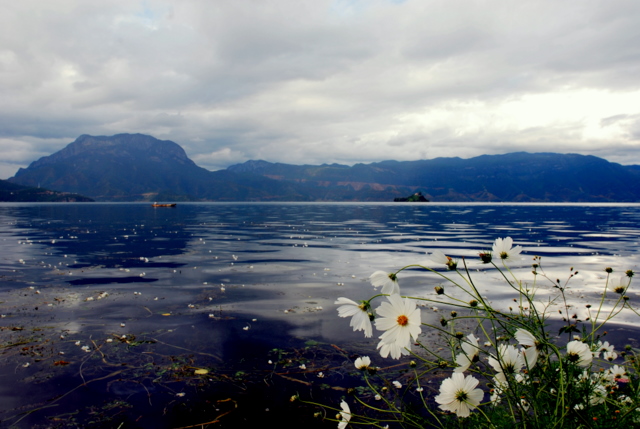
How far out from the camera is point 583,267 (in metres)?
17.2

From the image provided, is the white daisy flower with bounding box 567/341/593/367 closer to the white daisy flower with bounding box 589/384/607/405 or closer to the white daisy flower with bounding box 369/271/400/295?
the white daisy flower with bounding box 589/384/607/405

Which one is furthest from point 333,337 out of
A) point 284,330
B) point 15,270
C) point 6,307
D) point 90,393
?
point 15,270

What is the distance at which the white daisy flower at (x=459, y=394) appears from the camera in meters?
2.59

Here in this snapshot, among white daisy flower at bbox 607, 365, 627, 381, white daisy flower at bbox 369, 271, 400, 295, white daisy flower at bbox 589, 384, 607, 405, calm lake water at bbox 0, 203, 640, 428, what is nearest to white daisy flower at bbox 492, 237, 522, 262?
white daisy flower at bbox 369, 271, 400, 295

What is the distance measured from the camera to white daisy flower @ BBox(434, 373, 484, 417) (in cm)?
259

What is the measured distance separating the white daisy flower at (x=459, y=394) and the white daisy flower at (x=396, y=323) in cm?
55

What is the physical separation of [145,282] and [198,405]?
31.8 feet

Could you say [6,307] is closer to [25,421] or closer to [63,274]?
[63,274]

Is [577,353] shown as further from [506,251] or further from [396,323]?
[396,323]

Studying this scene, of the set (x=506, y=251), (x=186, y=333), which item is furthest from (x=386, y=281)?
(x=186, y=333)

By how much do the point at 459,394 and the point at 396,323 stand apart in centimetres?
76

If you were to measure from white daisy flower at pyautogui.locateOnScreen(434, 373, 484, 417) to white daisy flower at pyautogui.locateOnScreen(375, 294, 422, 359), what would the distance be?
550mm

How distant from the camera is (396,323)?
2.46m

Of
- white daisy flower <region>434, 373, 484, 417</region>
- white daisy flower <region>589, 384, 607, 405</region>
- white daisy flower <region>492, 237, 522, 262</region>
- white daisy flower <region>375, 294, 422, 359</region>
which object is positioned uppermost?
white daisy flower <region>492, 237, 522, 262</region>
